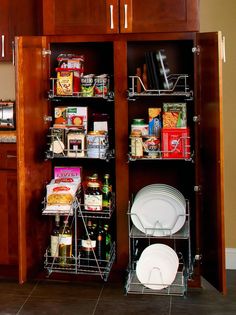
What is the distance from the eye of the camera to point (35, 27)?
3.41 meters

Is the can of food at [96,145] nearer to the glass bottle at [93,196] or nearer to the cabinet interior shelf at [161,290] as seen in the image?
the glass bottle at [93,196]

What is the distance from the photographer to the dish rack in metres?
3.07

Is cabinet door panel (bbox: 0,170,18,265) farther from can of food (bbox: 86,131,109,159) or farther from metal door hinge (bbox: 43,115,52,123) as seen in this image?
can of food (bbox: 86,131,109,159)

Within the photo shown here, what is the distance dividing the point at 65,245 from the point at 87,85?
0.95 m

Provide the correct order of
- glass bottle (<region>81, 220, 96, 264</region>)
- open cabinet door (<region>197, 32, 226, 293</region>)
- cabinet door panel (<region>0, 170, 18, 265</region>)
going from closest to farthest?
open cabinet door (<region>197, 32, 226, 293</region>) < glass bottle (<region>81, 220, 96, 264</region>) < cabinet door panel (<region>0, 170, 18, 265</region>)

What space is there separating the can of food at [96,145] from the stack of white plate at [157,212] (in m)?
0.34

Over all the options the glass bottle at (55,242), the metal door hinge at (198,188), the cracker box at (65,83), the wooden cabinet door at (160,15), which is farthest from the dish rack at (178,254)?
the wooden cabinet door at (160,15)

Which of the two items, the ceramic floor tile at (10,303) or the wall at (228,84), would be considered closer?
the ceramic floor tile at (10,303)

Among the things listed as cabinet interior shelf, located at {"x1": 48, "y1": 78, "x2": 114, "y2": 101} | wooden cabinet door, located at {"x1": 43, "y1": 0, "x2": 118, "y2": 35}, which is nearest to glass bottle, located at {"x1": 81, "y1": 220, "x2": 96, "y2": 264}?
cabinet interior shelf, located at {"x1": 48, "y1": 78, "x2": 114, "y2": 101}

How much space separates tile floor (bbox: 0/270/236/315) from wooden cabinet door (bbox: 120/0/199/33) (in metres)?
1.48

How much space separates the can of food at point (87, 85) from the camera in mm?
3188

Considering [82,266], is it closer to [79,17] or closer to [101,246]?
[101,246]

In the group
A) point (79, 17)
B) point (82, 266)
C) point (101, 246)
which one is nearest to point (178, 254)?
point (101, 246)

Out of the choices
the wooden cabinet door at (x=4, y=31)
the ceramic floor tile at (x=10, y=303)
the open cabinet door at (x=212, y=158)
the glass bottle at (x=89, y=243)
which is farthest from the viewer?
the wooden cabinet door at (x=4, y=31)
